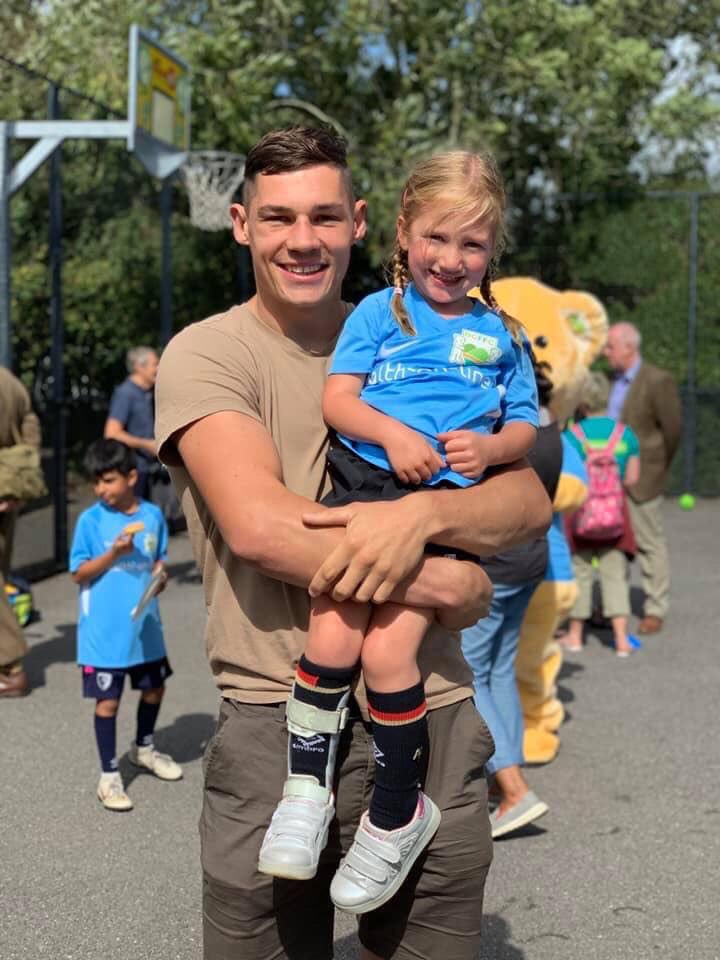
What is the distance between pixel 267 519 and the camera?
2.36 m

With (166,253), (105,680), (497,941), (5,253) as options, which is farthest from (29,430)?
(166,253)

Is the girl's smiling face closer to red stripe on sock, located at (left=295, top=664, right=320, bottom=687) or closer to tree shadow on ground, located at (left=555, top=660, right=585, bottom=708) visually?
red stripe on sock, located at (left=295, top=664, right=320, bottom=687)

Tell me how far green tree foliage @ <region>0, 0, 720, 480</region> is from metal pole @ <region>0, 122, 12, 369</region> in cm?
295

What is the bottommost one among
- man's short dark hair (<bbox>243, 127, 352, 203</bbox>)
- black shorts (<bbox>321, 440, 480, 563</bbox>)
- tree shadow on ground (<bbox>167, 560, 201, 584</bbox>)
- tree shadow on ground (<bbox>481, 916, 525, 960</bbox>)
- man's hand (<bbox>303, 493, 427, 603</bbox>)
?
tree shadow on ground (<bbox>167, 560, 201, 584</bbox>)

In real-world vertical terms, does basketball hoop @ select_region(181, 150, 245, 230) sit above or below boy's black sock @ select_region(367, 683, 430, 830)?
above

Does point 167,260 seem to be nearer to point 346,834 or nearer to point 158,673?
point 158,673

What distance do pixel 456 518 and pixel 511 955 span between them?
6.91ft

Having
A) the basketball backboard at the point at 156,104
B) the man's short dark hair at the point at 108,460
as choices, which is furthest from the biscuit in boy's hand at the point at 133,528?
the basketball backboard at the point at 156,104

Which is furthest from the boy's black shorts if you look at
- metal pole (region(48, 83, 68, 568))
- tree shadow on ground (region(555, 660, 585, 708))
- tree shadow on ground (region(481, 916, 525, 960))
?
metal pole (region(48, 83, 68, 568))

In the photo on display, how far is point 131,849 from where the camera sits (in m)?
4.89

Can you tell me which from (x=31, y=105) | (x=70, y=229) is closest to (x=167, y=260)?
(x=70, y=229)

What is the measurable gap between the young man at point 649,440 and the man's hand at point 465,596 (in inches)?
263

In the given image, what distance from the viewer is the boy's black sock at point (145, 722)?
18.6 ft

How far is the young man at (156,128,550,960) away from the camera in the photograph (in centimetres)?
248
